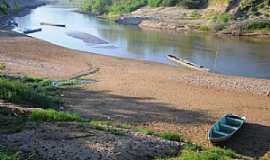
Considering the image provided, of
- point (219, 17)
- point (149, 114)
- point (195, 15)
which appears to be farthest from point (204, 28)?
point (149, 114)

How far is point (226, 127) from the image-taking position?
59.4ft

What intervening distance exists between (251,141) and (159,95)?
8401mm

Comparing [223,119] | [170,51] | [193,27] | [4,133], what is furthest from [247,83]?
[193,27]

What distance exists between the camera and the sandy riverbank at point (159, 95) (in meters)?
19.0

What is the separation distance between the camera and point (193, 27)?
232 feet

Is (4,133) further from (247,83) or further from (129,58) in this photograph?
(129,58)

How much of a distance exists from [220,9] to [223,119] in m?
56.3

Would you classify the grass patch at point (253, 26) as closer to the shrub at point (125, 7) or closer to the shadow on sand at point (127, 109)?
the shrub at point (125, 7)

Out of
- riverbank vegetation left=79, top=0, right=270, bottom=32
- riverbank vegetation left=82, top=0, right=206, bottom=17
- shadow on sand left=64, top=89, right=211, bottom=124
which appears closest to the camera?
shadow on sand left=64, top=89, right=211, bottom=124

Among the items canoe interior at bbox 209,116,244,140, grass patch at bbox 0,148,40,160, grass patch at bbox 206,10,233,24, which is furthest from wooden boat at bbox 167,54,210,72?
grass patch at bbox 0,148,40,160

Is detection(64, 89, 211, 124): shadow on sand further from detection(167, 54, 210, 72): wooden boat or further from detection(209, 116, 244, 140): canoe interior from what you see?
detection(167, 54, 210, 72): wooden boat

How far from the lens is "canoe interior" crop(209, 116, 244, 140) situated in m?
17.0

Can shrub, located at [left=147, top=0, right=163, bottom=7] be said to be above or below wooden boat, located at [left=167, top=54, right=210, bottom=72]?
above

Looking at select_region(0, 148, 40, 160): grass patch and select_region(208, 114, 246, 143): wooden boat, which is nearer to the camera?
select_region(0, 148, 40, 160): grass patch
